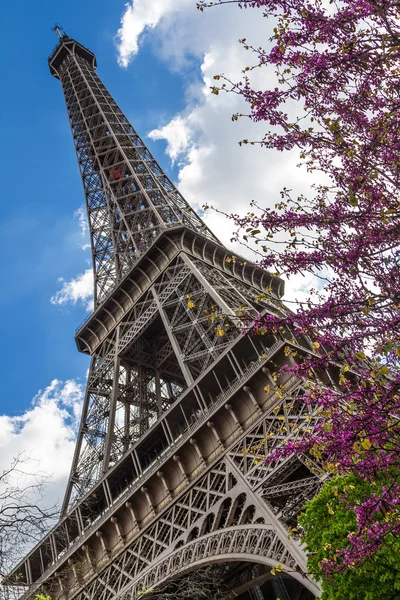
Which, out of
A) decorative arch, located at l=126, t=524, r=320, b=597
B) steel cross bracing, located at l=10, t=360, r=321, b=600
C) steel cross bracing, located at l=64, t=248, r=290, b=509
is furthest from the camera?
steel cross bracing, located at l=64, t=248, r=290, b=509

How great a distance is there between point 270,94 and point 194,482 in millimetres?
15516

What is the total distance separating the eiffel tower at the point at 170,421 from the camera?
17.6m

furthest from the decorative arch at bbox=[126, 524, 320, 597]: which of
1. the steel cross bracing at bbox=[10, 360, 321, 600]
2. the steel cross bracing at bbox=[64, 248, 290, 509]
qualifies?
the steel cross bracing at bbox=[64, 248, 290, 509]

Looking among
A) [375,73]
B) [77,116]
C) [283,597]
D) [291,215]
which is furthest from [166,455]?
[77,116]

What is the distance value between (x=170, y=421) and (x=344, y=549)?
14303 mm

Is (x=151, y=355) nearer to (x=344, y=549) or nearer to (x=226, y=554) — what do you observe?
(x=226, y=554)

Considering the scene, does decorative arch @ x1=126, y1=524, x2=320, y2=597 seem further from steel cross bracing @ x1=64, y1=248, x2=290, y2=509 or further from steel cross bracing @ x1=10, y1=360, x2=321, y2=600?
steel cross bracing @ x1=64, y1=248, x2=290, y2=509

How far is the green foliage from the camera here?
418 inches

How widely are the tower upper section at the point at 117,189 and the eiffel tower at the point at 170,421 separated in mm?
175

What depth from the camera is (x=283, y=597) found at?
80.6 feet

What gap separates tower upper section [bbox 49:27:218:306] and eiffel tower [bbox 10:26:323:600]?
→ 0.18m

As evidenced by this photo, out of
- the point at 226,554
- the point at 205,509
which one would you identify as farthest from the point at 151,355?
the point at 226,554

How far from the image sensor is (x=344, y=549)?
422 inches

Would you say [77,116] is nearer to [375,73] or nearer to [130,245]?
[130,245]
